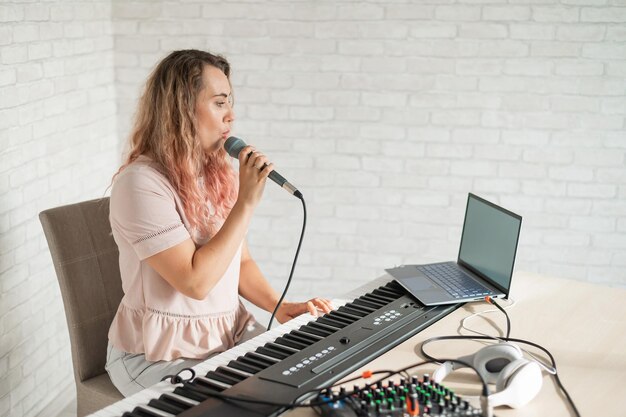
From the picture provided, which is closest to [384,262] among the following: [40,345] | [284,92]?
[284,92]

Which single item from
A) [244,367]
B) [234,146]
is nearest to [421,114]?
[234,146]

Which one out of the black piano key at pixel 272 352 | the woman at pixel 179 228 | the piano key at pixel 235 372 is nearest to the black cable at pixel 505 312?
the woman at pixel 179 228

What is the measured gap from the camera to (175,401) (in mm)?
1460

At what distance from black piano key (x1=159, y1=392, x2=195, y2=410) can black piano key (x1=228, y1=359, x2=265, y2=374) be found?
18 cm

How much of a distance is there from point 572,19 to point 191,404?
2686 millimetres

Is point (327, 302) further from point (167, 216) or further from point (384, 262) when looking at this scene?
point (384, 262)

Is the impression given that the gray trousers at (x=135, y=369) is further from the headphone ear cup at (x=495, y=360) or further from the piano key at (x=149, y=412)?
the headphone ear cup at (x=495, y=360)

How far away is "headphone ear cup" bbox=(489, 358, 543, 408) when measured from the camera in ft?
4.73

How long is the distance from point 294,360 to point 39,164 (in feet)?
5.50

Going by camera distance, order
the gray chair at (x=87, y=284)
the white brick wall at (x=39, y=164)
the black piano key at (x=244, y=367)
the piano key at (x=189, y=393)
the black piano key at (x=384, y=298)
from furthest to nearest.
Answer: the white brick wall at (x=39, y=164) < the gray chair at (x=87, y=284) < the black piano key at (x=384, y=298) < the black piano key at (x=244, y=367) < the piano key at (x=189, y=393)

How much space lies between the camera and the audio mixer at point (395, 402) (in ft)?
4.43

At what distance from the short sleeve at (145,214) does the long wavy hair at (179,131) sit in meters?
0.06

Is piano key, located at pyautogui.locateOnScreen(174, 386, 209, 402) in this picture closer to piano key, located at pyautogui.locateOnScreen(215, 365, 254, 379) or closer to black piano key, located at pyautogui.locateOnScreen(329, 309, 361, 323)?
piano key, located at pyautogui.locateOnScreen(215, 365, 254, 379)

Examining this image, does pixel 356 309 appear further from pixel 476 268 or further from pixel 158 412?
pixel 158 412
